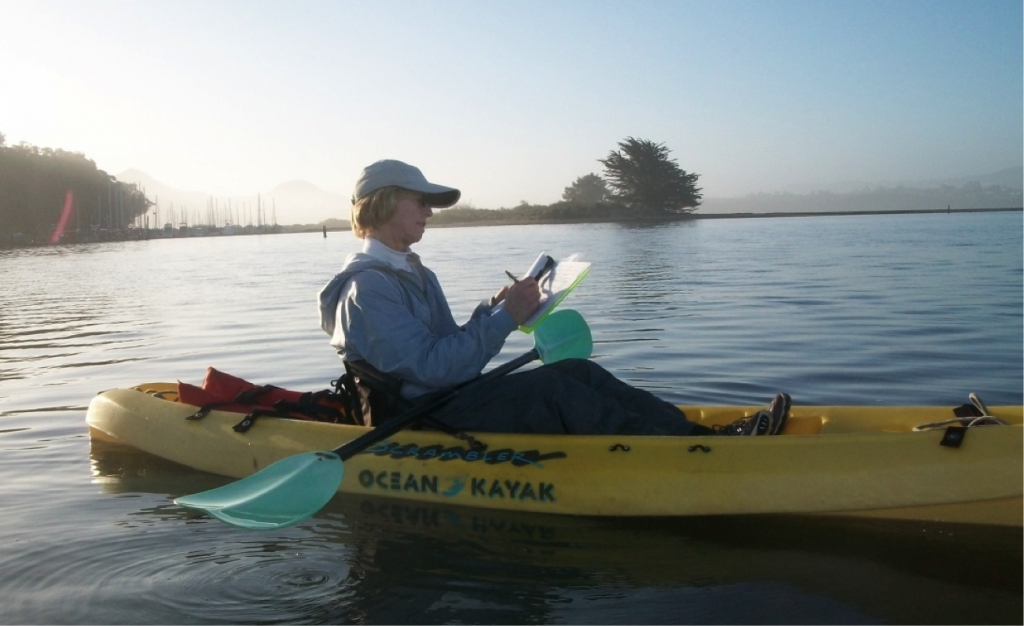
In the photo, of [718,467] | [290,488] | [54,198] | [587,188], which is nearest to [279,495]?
[290,488]

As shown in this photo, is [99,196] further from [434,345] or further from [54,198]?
[434,345]

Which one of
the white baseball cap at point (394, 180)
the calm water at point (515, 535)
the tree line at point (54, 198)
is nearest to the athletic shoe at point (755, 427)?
the calm water at point (515, 535)

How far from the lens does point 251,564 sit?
13.3ft

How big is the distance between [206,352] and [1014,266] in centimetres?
1510

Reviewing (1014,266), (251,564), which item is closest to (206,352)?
(251,564)

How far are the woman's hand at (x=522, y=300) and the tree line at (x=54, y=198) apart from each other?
71.0m

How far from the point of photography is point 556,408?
4.39 meters

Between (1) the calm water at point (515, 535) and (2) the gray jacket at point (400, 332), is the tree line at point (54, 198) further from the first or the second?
(2) the gray jacket at point (400, 332)

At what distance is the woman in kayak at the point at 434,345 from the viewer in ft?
13.3

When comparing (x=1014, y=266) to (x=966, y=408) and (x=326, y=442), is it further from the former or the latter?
(x=326, y=442)

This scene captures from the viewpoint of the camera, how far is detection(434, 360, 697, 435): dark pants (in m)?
4.36

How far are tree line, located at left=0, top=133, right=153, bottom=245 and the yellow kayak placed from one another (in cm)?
7028

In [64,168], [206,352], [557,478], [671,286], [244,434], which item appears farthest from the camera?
[64,168]

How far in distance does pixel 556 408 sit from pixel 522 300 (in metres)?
0.64
